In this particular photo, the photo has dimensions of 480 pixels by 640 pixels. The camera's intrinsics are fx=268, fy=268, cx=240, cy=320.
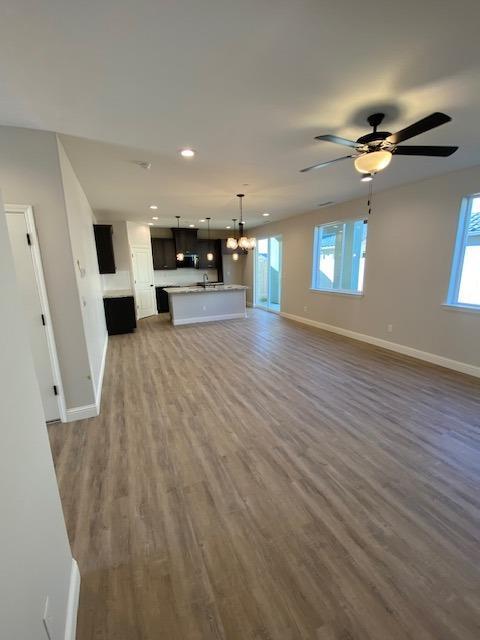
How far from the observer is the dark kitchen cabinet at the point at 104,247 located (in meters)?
5.70

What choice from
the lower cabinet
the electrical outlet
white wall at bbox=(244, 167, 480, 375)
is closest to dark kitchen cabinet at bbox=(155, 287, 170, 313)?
the lower cabinet

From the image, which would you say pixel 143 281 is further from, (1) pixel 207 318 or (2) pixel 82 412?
(2) pixel 82 412

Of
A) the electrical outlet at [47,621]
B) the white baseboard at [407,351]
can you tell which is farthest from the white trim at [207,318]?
the electrical outlet at [47,621]

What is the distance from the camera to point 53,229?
2504 millimetres

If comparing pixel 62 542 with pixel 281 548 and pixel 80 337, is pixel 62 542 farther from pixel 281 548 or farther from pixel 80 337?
pixel 80 337

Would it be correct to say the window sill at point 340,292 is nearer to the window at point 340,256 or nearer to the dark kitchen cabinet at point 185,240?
the window at point 340,256

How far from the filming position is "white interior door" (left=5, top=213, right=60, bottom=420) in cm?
238

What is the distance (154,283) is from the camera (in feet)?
27.8

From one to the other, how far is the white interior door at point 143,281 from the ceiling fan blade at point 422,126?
Answer: 6654 millimetres

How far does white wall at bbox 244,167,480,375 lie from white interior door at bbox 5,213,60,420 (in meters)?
4.55

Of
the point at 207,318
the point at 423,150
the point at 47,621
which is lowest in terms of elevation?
the point at 207,318

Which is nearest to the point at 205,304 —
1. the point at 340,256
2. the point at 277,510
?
the point at 340,256

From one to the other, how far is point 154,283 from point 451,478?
811 cm

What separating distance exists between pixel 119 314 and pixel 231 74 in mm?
5271
